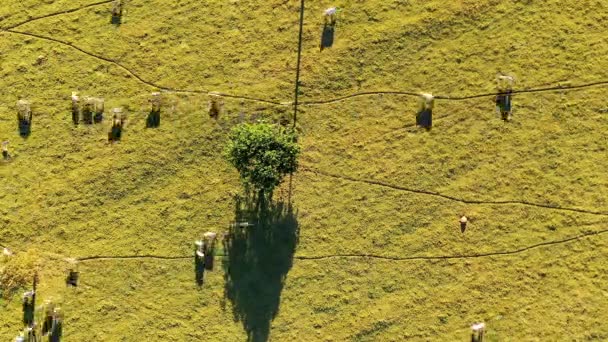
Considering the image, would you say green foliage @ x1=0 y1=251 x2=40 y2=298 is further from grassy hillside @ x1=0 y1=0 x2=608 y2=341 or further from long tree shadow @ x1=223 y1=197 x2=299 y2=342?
long tree shadow @ x1=223 y1=197 x2=299 y2=342

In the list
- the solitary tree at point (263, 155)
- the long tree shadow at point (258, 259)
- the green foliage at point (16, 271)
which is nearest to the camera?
the solitary tree at point (263, 155)

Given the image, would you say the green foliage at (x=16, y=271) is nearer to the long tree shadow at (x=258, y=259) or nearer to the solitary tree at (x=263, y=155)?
the long tree shadow at (x=258, y=259)

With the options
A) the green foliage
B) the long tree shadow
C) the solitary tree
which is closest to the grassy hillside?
the long tree shadow

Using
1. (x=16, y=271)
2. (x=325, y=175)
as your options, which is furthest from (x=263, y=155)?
(x=16, y=271)

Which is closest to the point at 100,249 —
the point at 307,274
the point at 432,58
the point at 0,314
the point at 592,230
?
the point at 0,314

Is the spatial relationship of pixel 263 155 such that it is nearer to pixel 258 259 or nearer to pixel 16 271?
pixel 258 259

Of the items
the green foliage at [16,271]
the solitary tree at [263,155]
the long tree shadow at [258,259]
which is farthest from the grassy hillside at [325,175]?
the solitary tree at [263,155]

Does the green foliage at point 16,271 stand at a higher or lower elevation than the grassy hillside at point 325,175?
lower
